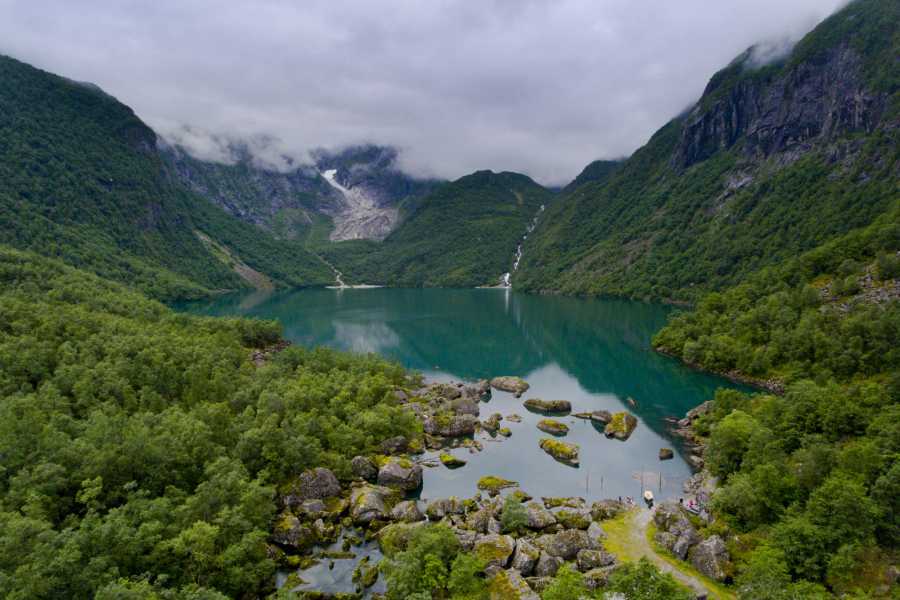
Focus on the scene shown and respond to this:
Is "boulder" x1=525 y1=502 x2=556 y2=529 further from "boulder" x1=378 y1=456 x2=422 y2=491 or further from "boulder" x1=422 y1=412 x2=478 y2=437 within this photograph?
"boulder" x1=422 y1=412 x2=478 y2=437

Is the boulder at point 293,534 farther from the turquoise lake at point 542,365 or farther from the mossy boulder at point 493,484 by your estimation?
the mossy boulder at point 493,484

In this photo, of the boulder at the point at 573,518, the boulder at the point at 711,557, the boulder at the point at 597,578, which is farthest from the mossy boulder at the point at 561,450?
the boulder at the point at 597,578

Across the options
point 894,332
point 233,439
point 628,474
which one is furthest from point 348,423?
point 894,332

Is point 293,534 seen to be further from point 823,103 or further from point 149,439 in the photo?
point 823,103

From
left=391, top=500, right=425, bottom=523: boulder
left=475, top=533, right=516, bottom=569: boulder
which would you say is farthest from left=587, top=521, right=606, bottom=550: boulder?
left=391, top=500, right=425, bottom=523: boulder

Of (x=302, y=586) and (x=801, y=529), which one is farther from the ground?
(x=801, y=529)

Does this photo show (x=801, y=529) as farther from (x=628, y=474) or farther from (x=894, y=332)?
(x=894, y=332)

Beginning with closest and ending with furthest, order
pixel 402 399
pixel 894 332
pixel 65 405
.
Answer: pixel 65 405
pixel 894 332
pixel 402 399
